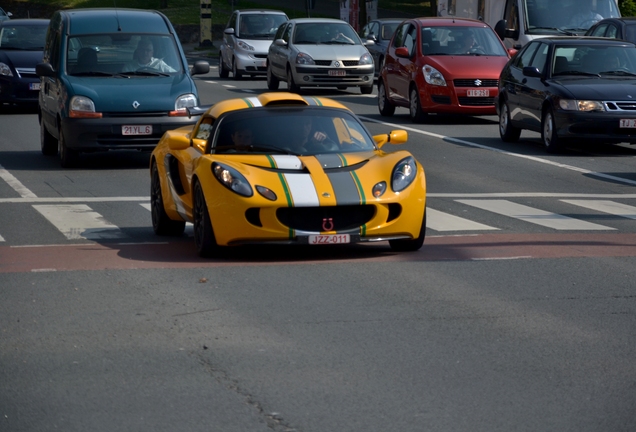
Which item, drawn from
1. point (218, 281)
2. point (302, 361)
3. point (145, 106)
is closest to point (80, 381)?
point (302, 361)

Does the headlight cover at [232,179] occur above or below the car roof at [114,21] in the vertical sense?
below

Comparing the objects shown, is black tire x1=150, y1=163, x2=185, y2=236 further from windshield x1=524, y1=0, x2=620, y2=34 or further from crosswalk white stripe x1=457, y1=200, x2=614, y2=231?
windshield x1=524, y1=0, x2=620, y2=34

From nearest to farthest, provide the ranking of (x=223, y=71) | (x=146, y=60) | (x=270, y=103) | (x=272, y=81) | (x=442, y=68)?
(x=270, y=103) → (x=146, y=60) → (x=442, y=68) → (x=272, y=81) → (x=223, y=71)

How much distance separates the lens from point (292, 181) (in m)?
10.3

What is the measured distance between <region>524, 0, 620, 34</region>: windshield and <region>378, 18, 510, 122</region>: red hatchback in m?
3.31

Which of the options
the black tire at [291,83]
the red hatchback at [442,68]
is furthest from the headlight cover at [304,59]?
the red hatchback at [442,68]

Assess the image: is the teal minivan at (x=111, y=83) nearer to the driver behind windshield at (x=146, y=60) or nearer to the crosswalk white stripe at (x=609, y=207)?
the driver behind windshield at (x=146, y=60)

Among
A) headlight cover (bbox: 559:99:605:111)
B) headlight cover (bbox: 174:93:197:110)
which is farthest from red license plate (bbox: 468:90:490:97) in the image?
headlight cover (bbox: 174:93:197:110)

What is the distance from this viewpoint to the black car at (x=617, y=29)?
24.8 meters

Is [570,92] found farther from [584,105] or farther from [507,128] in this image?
[507,128]

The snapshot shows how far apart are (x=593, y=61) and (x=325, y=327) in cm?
1348

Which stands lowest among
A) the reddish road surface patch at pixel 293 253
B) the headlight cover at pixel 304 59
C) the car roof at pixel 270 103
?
the headlight cover at pixel 304 59

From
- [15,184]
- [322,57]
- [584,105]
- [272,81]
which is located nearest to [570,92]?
[584,105]

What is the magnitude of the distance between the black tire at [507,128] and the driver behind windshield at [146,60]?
5728 millimetres
